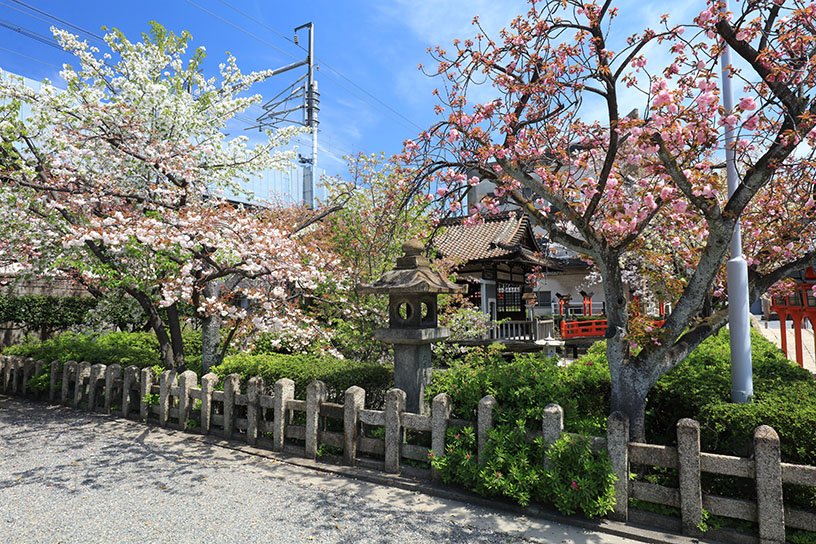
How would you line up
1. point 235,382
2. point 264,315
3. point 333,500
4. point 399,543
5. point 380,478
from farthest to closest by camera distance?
point 264,315 < point 235,382 < point 380,478 < point 333,500 < point 399,543

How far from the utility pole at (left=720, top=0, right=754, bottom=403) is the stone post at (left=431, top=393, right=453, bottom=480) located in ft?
9.69

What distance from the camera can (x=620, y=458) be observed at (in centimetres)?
400

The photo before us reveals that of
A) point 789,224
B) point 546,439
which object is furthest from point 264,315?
point 789,224

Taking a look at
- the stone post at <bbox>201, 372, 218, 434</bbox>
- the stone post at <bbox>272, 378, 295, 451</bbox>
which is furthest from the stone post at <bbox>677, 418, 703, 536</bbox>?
the stone post at <bbox>201, 372, 218, 434</bbox>

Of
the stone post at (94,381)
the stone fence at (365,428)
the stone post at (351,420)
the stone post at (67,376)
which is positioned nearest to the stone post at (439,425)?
the stone fence at (365,428)

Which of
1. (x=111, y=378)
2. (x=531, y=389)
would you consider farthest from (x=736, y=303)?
(x=111, y=378)

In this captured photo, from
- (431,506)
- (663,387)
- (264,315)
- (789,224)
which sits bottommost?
(431,506)

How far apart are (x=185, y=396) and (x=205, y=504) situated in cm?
286

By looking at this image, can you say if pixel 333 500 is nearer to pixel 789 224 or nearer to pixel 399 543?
pixel 399 543

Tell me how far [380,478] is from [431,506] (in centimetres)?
82

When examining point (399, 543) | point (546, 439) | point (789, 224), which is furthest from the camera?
point (789, 224)

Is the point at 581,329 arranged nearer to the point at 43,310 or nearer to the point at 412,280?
the point at 412,280

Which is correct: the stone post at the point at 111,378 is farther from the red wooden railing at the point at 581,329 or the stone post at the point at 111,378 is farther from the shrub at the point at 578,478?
the red wooden railing at the point at 581,329

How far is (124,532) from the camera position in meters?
3.90
